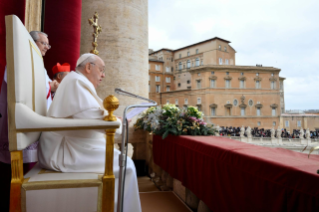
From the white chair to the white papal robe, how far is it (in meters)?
0.13

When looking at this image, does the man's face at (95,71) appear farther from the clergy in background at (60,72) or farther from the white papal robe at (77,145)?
the clergy in background at (60,72)

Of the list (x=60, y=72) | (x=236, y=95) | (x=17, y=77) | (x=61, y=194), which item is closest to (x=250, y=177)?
(x=61, y=194)

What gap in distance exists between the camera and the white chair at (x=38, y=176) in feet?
4.01

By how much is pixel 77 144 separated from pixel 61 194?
1.15ft

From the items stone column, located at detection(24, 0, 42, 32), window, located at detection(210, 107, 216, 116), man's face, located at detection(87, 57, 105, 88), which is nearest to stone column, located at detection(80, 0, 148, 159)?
stone column, located at detection(24, 0, 42, 32)

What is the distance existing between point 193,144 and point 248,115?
2992 cm

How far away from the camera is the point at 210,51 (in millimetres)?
33156

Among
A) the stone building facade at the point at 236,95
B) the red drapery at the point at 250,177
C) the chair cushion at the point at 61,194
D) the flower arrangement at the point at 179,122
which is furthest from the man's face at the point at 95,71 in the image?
the stone building facade at the point at 236,95

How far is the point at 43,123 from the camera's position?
1.23 metres

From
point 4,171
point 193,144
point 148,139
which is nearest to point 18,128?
point 4,171

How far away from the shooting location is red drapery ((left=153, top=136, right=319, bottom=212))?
1.10 meters

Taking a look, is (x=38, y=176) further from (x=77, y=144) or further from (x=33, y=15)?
(x=33, y=15)

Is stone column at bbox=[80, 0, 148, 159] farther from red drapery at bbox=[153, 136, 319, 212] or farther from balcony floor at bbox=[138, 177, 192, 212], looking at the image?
red drapery at bbox=[153, 136, 319, 212]

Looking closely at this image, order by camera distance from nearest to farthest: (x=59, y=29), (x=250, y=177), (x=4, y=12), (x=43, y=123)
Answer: (x=43, y=123) < (x=250, y=177) < (x=4, y=12) < (x=59, y=29)
